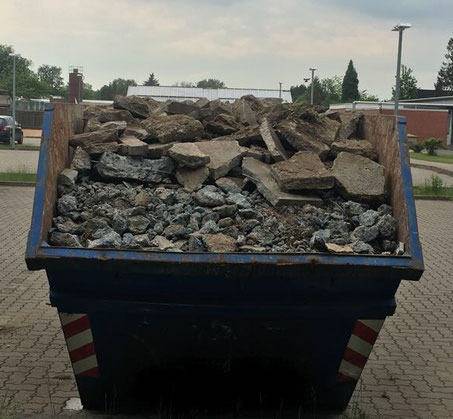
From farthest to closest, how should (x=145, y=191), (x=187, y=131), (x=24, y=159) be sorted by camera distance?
(x=24, y=159) < (x=187, y=131) < (x=145, y=191)

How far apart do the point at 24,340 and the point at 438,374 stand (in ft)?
10.8

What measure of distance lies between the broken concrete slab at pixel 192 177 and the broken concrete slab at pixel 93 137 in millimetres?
579

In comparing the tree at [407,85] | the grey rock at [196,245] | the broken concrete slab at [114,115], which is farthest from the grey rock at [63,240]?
the tree at [407,85]

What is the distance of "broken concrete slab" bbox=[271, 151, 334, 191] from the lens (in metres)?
4.52

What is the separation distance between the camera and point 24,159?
1079 inches

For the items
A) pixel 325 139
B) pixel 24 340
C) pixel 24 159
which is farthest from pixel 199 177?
pixel 24 159

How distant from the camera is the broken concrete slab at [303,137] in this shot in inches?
200

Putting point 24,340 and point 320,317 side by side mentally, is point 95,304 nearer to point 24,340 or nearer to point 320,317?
point 320,317

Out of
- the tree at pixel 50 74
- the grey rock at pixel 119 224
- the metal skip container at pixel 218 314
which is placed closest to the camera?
the metal skip container at pixel 218 314

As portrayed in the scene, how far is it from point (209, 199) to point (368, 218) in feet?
3.09

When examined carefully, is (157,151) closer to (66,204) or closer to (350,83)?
(66,204)

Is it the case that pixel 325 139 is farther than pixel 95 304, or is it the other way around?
pixel 325 139

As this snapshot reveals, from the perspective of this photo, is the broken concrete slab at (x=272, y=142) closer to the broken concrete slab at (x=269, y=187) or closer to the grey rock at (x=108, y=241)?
the broken concrete slab at (x=269, y=187)

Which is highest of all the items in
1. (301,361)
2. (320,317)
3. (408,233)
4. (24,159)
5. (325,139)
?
(325,139)
